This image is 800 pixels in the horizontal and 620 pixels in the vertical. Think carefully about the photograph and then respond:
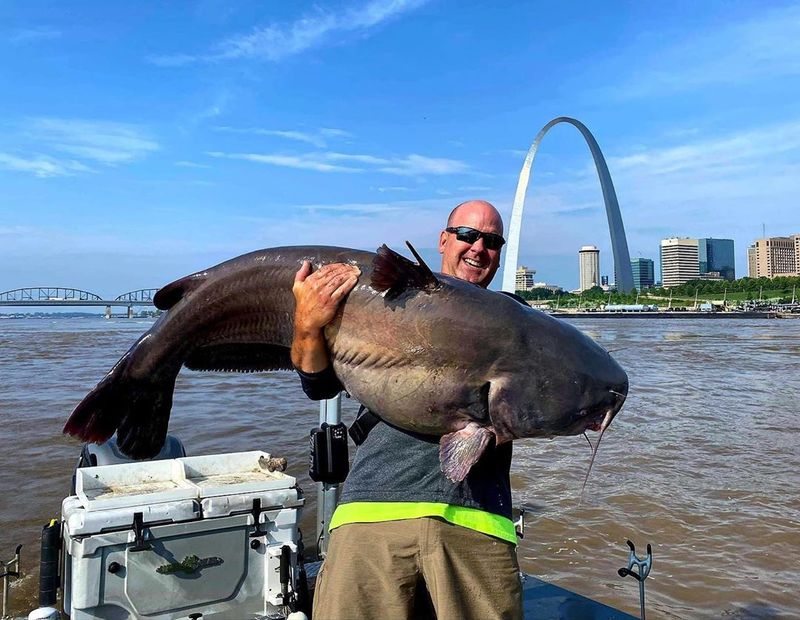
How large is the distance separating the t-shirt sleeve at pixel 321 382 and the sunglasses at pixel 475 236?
76 cm

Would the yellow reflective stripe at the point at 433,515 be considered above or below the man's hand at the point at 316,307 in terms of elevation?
below

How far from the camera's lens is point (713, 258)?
644 ft

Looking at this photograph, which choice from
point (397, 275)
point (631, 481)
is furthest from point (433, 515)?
point (631, 481)

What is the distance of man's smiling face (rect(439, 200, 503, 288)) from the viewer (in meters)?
2.57

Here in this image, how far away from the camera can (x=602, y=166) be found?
7131 centimetres

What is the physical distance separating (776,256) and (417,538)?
17960 cm

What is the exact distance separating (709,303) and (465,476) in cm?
10065

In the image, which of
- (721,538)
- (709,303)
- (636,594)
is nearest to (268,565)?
(636,594)

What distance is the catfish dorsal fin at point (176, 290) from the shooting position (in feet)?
8.71

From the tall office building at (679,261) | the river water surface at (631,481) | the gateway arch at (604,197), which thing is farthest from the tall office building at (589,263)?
the river water surface at (631,481)

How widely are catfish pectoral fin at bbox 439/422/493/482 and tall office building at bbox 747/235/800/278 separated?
17421 centimetres

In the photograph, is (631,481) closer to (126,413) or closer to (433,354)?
(433,354)

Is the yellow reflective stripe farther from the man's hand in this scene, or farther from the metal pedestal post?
the metal pedestal post

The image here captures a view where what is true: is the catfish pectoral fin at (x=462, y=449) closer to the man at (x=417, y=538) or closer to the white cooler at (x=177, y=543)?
the man at (x=417, y=538)
